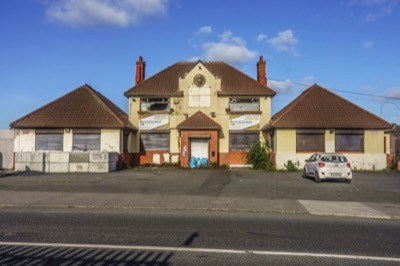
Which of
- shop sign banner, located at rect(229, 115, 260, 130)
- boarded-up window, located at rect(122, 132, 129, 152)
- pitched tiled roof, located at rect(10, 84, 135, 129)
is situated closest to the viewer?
pitched tiled roof, located at rect(10, 84, 135, 129)

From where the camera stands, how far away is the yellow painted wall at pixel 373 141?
27.8 m

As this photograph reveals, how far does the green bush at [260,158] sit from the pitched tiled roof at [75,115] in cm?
951

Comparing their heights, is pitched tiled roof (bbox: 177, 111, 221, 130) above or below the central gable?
below

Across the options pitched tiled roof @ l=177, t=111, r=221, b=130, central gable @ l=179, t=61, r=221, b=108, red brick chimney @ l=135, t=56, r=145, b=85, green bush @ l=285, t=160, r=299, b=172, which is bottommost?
green bush @ l=285, t=160, r=299, b=172

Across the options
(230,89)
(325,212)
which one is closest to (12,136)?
(230,89)

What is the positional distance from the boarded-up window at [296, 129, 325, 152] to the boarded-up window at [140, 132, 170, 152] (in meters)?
10.2

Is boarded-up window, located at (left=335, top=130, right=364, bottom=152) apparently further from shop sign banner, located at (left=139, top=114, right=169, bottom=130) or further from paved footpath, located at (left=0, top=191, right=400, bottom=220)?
paved footpath, located at (left=0, top=191, right=400, bottom=220)

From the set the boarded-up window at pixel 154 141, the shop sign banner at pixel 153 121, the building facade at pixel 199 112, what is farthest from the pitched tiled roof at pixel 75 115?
the building facade at pixel 199 112

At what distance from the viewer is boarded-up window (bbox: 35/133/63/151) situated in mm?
28531

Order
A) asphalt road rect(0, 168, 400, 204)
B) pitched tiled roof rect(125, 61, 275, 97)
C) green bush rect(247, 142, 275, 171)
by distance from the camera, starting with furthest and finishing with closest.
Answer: pitched tiled roof rect(125, 61, 275, 97)
green bush rect(247, 142, 275, 171)
asphalt road rect(0, 168, 400, 204)

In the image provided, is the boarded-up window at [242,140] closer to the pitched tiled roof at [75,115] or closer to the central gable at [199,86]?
the central gable at [199,86]

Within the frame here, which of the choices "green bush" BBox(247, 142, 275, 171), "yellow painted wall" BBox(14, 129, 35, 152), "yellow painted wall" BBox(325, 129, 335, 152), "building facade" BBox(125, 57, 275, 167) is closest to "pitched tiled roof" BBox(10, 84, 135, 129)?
"yellow painted wall" BBox(14, 129, 35, 152)

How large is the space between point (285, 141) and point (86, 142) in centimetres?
1446

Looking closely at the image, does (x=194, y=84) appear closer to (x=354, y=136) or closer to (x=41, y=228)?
(x=354, y=136)
